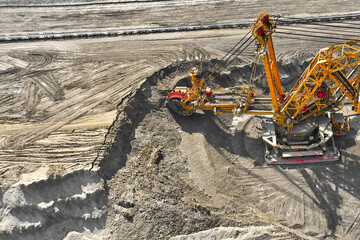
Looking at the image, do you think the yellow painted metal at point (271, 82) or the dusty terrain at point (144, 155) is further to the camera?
the yellow painted metal at point (271, 82)

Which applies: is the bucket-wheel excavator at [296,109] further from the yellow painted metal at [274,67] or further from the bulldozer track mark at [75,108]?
the bulldozer track mark at [75,108]

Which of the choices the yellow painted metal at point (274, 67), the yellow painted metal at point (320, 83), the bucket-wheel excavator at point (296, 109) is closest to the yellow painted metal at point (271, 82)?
the bucket-wheel excavator at point (296, 109)

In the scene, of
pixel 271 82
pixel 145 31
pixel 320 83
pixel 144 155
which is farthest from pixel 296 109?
pixel 145 31

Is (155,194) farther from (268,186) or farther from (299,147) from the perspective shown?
(299,147)

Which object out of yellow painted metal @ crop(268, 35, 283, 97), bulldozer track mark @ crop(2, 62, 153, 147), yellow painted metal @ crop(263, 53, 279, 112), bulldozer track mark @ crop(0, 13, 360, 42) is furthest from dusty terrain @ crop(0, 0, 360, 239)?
yellow painted metal @ crop(268, 35, 283, 97)

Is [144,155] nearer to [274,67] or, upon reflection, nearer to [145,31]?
[274,67]

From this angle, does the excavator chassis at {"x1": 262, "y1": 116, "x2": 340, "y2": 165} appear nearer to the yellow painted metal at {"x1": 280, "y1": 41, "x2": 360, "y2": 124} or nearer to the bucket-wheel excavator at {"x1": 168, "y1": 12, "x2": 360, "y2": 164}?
the bucket-wheel excavator at {"x1": 168, "y1": 12, "x2": 360, "y2": 164}
